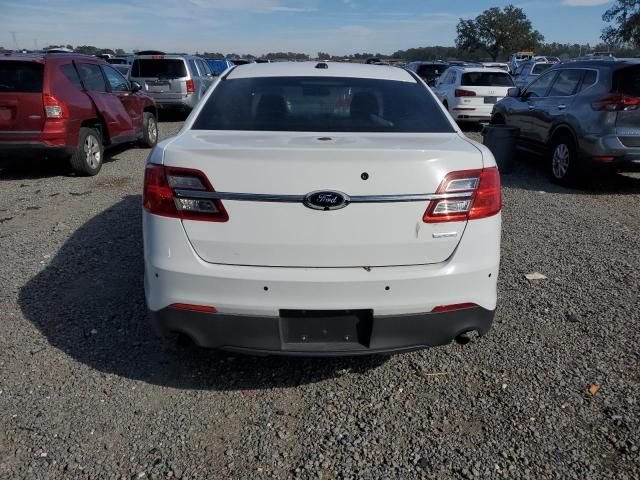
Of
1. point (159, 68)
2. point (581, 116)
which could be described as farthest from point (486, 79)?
point (159, 68)

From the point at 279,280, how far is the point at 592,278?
10.3 feet

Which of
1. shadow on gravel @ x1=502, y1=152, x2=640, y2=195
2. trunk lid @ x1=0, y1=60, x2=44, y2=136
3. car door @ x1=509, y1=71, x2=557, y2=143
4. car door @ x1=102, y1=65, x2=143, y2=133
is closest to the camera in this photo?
trunk lid @ x1=0, y1=60, x2=44, y2=136

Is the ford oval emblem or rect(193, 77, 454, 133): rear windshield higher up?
rect(193, 77, 454, 133): rear windshield

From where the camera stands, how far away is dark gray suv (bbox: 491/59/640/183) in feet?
22.5

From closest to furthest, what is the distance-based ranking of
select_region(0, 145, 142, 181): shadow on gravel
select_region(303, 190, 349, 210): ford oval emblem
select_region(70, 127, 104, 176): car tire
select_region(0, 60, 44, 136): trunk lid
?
select_region(303, 190, 349, 210): ford oval emblem < select_region(0, 60, 44, 136): trunk lid < select_region(70, 127, 104, 176): car tire < select_region(0, 145, 142, 181): shadow on gravel

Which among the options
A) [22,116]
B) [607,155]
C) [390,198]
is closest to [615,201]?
[607,155]

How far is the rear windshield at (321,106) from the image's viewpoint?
3.20 m

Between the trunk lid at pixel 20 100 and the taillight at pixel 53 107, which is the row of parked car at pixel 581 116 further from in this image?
the trunk lid at pixel 20 100

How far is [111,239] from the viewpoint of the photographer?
5.36 metres

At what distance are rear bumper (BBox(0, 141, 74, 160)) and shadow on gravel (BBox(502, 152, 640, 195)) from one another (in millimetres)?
6262

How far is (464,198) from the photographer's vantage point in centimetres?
259

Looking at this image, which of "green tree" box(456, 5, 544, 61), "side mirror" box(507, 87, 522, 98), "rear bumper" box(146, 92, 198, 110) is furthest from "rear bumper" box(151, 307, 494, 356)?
"green tree" box(456, 5, 544, 61)

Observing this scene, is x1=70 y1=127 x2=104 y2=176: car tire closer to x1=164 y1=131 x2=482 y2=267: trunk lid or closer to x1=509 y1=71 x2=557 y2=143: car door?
x1=164 y1=131 x2=482 y2=267: trunk lid

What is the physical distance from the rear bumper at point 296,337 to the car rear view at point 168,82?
12927mm
